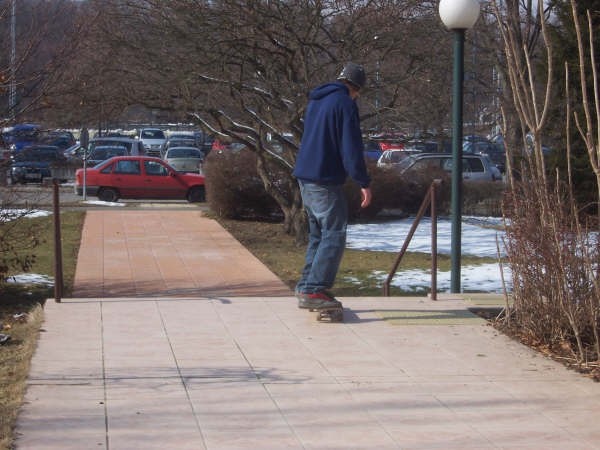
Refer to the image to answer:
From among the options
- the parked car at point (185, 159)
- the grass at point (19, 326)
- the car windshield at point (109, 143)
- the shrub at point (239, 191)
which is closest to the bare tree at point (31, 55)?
the grass at point (19, 326)

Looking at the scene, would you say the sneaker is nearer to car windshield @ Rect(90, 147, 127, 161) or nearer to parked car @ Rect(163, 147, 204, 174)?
car windshield @ Rect(90, 147, 127, 161)

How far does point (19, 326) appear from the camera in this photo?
8.13m

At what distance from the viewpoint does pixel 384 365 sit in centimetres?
633

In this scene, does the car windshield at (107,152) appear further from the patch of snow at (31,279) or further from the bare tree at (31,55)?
the bare tree at (31,55)

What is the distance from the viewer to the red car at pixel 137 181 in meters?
25.5

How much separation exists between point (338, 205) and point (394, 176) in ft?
45.7

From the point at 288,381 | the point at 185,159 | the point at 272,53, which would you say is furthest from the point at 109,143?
the point at 288,381

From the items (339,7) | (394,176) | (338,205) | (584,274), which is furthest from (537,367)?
(394,176)

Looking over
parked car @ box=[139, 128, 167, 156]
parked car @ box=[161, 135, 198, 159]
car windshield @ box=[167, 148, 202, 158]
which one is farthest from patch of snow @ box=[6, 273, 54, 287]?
parked car @ box=[139, 128, 167, 156]

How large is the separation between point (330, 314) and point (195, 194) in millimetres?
18811

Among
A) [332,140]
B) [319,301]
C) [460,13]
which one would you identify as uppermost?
[460,13]

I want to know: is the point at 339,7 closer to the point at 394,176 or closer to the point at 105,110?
the point at 105,110

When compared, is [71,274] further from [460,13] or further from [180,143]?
[180,143]

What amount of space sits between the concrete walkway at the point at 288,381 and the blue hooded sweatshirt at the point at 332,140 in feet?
3.78
